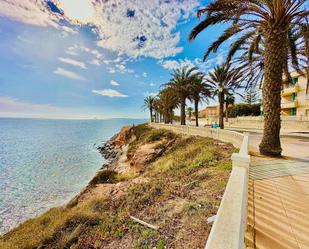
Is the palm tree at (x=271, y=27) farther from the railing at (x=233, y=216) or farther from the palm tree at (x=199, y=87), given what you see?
the palm tree at (x=199, y=87)

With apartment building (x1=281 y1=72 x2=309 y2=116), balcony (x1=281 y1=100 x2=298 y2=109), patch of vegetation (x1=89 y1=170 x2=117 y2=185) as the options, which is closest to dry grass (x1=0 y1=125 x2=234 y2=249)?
patch of vegetation (x1=89 y1=170 x2=117 y2=185)

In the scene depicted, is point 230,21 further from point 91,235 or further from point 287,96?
point 287,96

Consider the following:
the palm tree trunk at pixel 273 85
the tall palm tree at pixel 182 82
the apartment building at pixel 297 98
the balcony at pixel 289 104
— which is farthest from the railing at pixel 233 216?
the balcony at pixel 289 104

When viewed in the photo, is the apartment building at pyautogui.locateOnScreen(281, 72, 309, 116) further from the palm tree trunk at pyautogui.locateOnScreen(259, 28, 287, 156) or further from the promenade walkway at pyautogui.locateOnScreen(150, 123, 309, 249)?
the promenade walkway at pyautogui.locateOnScreen(150, 123, 309, 249)

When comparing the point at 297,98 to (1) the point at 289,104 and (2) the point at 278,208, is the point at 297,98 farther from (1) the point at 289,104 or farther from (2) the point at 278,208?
(2) the point at 278,208

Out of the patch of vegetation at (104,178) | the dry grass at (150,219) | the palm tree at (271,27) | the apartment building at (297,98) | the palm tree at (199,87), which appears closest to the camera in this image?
the dry grass at (150,219)

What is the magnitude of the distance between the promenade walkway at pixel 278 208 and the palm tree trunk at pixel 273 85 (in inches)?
68.1

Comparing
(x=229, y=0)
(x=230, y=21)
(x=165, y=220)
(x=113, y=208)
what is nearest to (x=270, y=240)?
(x=165, y=220)

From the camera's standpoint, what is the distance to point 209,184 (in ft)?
17.5

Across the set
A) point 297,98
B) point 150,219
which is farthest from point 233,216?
point 297,98

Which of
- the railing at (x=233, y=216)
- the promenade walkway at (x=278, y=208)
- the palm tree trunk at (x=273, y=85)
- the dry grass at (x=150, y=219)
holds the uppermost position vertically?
the palm tree trunk at (x=273, y=85)

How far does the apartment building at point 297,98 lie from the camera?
27.1m

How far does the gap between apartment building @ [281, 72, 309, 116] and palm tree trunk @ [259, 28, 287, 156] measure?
24454 millimetres

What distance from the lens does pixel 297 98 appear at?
28469 millimetres
